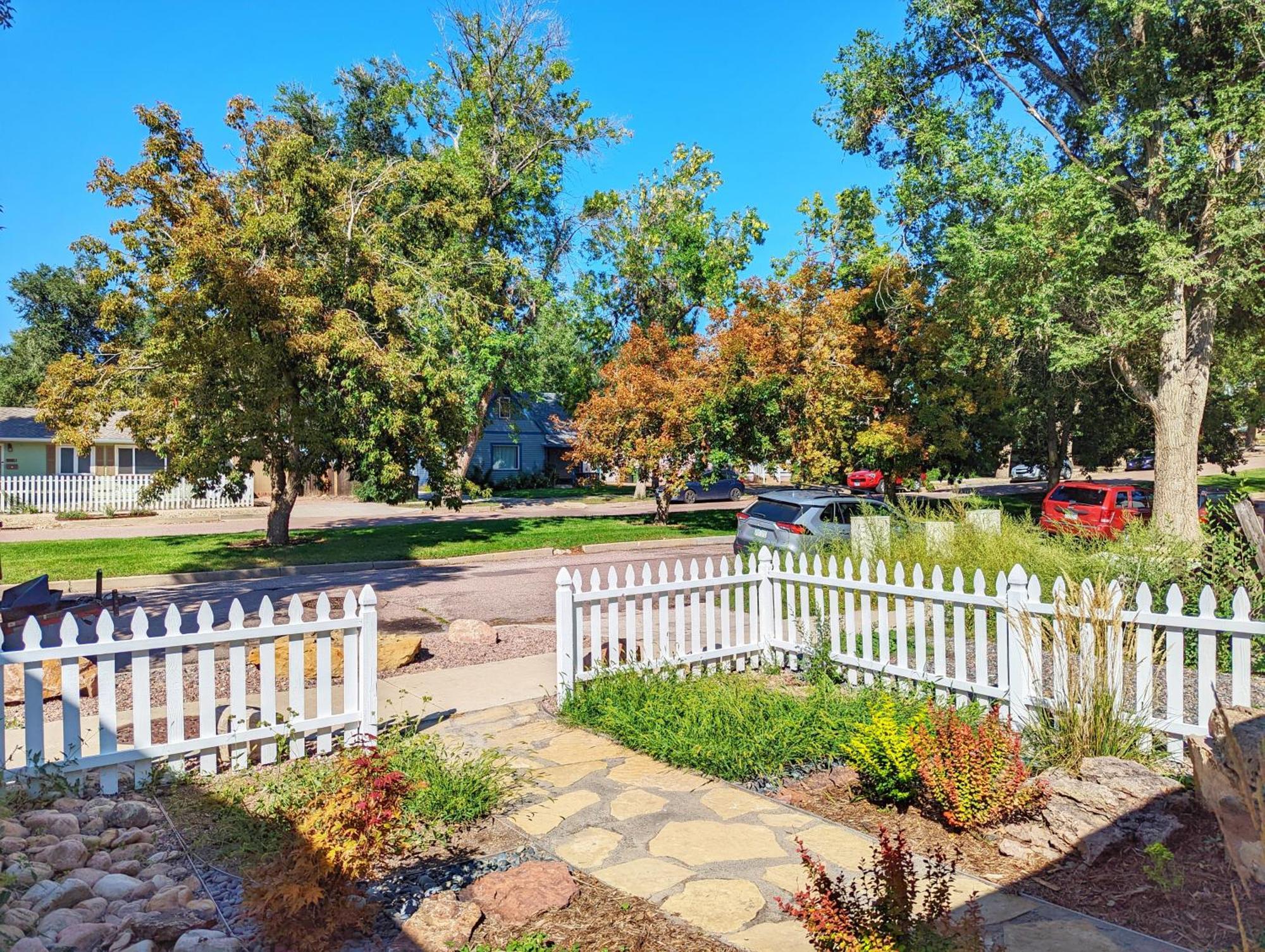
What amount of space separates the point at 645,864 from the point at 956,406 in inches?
862

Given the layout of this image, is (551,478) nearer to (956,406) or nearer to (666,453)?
(666,453)

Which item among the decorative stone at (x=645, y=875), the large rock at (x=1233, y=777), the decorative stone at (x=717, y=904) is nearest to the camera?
the large rock at (x=1233, y=777)

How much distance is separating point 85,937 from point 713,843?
2.78 m

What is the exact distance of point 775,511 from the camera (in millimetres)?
13938

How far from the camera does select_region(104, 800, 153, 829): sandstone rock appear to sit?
4.37m

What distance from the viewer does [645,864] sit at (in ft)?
13.2

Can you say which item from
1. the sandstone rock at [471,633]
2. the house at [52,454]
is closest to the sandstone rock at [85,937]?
the sandstone rock at [471,633]

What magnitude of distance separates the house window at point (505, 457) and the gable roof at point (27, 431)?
67.7 ft

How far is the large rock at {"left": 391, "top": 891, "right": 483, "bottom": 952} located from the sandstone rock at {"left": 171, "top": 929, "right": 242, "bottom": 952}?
0.60m

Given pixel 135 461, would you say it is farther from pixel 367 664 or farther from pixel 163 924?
pixel 163 924

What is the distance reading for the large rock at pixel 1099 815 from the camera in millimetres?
3990

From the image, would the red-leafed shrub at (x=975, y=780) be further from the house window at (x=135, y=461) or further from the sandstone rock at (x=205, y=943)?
the house window at (x=135, y=461)

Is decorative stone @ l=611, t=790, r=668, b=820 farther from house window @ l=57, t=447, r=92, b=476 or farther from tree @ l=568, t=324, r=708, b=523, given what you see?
house window @ l=57, t=447, r=92, b=476

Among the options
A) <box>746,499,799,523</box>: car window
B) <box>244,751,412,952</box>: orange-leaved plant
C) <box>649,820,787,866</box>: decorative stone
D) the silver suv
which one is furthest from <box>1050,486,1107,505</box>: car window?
<box>244,751,412,952</box>: orange-leaved plant
